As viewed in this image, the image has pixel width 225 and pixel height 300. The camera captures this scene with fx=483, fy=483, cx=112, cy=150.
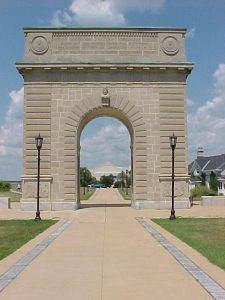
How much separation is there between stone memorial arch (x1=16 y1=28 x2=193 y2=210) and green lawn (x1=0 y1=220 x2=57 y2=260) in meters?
7.90

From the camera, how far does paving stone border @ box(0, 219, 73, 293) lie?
7676mm

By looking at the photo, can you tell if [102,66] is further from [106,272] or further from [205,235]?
[106,272]

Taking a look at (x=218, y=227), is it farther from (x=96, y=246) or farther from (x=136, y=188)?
(x=136, y=188)

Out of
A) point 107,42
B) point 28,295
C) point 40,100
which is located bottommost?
point 28,295

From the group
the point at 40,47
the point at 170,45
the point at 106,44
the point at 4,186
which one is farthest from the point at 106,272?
the point at 4,186

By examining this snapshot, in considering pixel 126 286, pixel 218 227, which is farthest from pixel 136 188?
pixel 126 286

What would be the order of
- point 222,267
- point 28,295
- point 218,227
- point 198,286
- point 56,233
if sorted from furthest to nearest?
point 218,227, point 56,233, point 222,267, point 198,286, point 28,295

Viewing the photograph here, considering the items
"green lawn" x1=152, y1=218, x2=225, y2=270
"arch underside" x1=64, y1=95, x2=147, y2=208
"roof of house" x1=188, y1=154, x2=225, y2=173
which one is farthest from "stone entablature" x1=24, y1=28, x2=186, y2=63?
"roof of house" x1=188, y1=154, x2=225, y2=173

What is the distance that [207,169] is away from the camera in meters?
81.4

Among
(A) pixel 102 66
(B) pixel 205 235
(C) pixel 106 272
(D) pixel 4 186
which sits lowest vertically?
(C) pixel 106 272

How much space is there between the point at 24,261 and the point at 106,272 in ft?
6.51

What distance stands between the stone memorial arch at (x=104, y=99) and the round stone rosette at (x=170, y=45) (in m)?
0.05

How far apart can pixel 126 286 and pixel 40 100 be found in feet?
66.0

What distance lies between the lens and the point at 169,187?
26062mm
